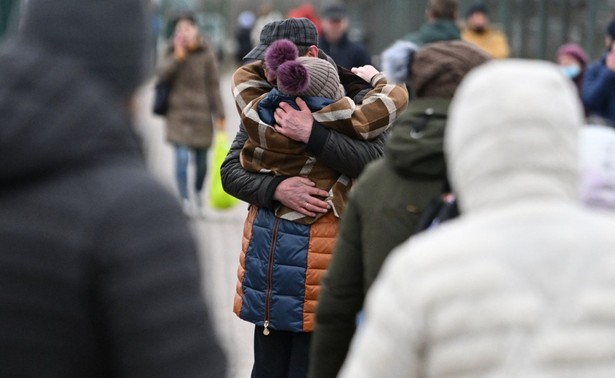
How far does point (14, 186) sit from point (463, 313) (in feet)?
2.60

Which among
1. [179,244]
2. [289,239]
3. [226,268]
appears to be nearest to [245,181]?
[289,239]

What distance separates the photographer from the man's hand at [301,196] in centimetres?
487

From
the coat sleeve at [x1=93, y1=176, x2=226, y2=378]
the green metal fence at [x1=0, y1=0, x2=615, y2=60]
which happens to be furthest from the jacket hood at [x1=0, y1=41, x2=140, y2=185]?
the green metal fence at [x1=0, y1=0, x2=615, y2=60]

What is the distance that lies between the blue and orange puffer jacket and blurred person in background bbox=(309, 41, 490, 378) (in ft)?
3.97

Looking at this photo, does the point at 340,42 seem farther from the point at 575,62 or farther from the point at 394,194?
the point at 394,194

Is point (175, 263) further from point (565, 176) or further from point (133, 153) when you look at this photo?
point (565, 176)

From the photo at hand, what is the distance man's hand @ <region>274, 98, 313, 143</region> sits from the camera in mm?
4867

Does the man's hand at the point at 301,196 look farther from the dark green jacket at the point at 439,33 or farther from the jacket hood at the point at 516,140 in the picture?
the dark green jacket at the point at 439,33

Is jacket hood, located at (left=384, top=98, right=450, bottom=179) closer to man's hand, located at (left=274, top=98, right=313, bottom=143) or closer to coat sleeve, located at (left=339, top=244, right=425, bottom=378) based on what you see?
coat sleeve, located at (left=339, top=244, right=425, bottom=378)

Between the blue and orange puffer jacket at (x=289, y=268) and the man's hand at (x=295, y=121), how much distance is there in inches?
12.5

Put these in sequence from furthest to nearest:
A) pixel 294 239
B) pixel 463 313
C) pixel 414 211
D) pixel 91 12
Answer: pixel 294 239, pixel 414 211, pixel 91 12, pixel 463 313

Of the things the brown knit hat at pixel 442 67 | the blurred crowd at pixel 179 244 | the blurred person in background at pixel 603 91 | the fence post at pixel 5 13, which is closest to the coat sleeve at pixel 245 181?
the brown knit hat at pixel 442 67

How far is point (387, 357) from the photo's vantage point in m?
2.35

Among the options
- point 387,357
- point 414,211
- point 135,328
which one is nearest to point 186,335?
point 135,328
